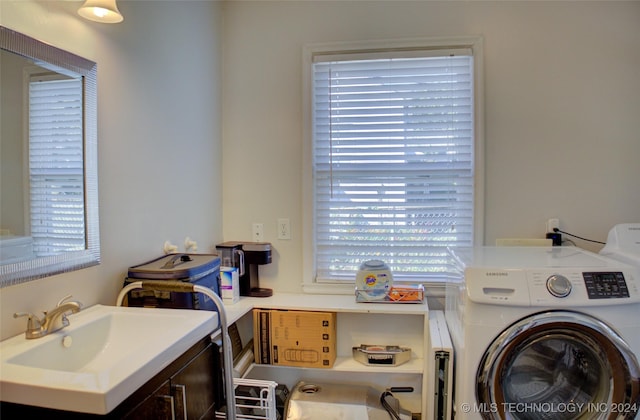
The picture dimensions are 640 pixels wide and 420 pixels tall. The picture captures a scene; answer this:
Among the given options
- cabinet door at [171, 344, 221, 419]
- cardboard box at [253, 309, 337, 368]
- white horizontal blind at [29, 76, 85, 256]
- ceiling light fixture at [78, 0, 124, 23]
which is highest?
ceiling light fixture at [78, 0, 124, 23]

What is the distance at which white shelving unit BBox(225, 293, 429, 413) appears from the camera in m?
2.23

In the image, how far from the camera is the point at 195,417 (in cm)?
126

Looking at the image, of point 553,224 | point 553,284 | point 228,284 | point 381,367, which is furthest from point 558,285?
point 228,284

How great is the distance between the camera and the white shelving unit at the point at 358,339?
87.7 inches

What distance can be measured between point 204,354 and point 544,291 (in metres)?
1.26

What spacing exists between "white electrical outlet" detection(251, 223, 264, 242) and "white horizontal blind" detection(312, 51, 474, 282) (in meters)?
0.34

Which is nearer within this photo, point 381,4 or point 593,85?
point 593,85

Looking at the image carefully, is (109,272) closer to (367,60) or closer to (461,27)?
(367,60)

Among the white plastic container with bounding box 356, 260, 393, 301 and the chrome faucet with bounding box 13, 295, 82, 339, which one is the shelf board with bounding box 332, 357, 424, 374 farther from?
the chrome faucet with bounding box 13, 295, 82, 339

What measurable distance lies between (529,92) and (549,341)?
1374mm

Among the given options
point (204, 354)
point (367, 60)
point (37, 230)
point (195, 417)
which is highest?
point (367, 60)

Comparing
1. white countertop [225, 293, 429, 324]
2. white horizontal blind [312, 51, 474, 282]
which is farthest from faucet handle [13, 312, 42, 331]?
white horizontal blind [312, 51, 474, 282]

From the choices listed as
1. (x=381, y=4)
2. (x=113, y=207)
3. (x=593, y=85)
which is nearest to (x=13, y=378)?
(x=113, y=207)

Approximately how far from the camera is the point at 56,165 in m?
1.34
